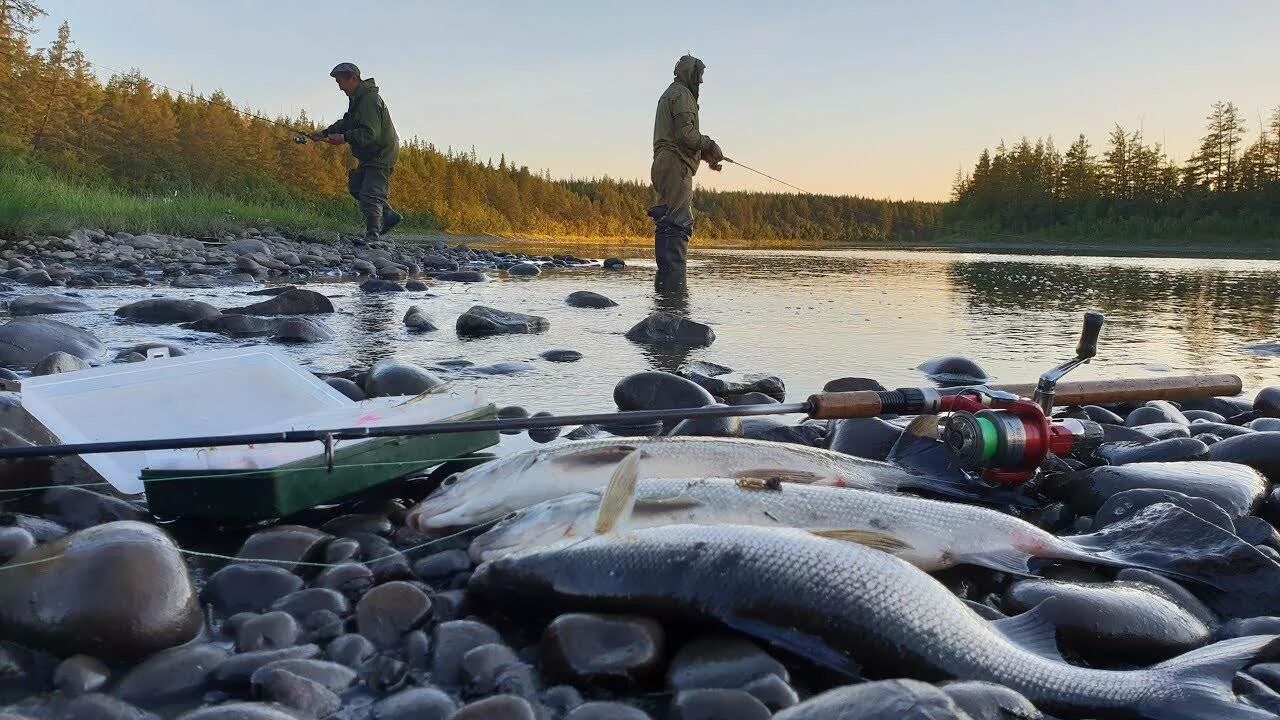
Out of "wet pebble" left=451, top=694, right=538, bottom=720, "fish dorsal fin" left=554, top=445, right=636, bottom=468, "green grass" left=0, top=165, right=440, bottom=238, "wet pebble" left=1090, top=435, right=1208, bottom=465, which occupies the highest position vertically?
"green grass" left=0, top=165, right=440, bottom=238

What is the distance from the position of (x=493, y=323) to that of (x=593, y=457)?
5522 millimetres

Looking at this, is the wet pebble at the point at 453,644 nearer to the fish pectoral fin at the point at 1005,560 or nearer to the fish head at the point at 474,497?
the fish head at the point at 474,497

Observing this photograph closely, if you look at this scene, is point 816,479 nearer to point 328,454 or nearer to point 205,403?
point 328,454

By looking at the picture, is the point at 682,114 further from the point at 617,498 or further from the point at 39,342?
the point at 617,498

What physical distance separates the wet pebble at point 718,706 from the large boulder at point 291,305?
8105 millimetres

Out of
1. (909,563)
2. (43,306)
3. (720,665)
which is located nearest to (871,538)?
(909,563)

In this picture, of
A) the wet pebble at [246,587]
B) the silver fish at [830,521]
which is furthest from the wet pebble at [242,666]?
the silver fish at [830,521]

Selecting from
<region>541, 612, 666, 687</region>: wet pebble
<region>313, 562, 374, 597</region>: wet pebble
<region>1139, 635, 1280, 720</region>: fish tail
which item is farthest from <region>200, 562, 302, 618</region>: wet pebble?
<region>1139, 635, 1280, 720</region>: fish tail

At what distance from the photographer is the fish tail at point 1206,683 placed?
194cm

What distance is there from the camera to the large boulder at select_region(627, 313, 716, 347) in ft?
27.1

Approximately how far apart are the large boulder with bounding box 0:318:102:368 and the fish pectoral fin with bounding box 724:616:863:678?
5364mm

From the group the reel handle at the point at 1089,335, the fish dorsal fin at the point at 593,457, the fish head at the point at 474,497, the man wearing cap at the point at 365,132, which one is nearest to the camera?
the fish head at the point at 474,497

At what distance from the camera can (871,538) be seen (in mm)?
2793

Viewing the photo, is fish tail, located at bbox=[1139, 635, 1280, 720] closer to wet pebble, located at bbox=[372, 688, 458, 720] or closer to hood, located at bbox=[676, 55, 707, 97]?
wet pebble, located at bbox=[372, 688, 458, 720]
